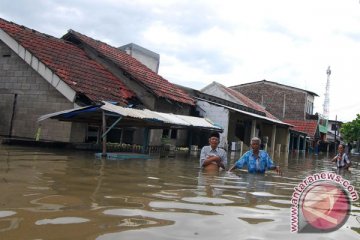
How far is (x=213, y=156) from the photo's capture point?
29.7ft

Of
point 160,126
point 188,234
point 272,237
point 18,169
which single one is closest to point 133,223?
point 188,234

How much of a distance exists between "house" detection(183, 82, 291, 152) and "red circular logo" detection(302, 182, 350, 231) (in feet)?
51.6

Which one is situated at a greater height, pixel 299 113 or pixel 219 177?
pixel 299 113

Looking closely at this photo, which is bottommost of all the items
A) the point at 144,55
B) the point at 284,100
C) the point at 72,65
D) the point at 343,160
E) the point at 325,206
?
the point at 325,206

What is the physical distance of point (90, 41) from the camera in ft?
69.3

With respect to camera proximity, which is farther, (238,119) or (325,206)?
(238,119)

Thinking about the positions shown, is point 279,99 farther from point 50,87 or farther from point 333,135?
point 50,87

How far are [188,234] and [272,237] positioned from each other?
735 millimetres

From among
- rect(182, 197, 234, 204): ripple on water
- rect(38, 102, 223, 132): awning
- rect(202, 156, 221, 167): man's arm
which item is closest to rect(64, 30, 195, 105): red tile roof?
rect(38, 102, 223, 132): awning

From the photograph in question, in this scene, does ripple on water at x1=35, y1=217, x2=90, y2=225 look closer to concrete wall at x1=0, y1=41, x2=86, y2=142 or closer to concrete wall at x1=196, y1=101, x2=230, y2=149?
concrete wall at x1=0, y1=41, x2=86, y2=142

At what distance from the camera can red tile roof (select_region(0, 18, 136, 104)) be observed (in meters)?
15.4

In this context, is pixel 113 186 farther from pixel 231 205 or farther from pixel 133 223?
pixel 133 223

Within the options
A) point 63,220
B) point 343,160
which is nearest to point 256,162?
point 63,220

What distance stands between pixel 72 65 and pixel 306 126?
30619mm
